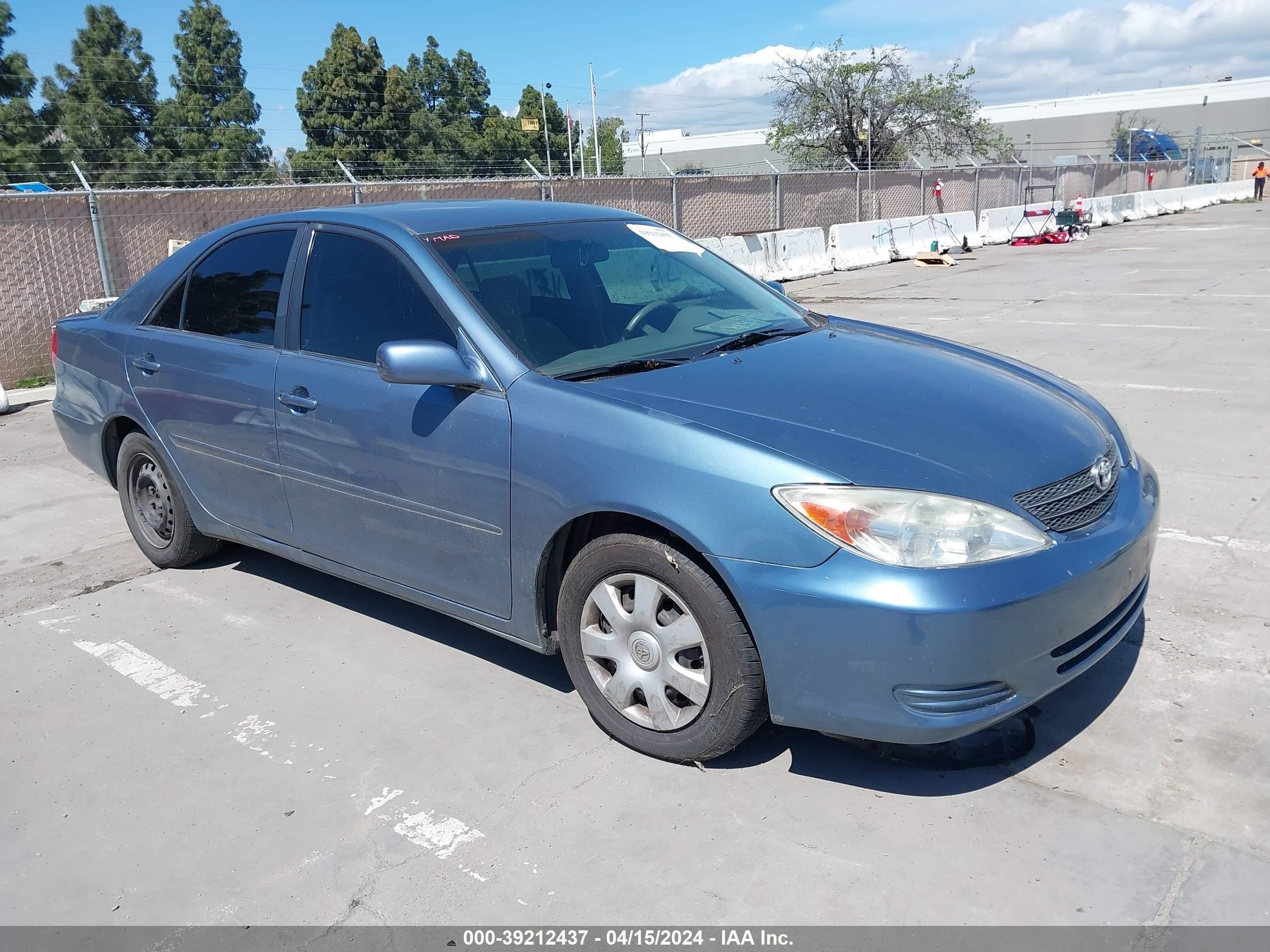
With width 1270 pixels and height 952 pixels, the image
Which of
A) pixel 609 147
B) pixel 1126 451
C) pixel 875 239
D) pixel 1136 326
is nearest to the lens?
pixel 1126 451

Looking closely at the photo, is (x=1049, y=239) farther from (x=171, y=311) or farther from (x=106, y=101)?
(x=106, y=101)

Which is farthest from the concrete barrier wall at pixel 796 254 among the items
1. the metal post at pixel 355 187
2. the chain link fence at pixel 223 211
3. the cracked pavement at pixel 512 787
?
the cracked pavement at pixel 512 787

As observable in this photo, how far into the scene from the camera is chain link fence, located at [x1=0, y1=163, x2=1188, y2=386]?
10.8 m

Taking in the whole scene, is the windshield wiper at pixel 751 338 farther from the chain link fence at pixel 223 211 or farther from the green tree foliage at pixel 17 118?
the green tree foliage at pixel 17 118

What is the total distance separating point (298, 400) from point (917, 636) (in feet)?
8.26

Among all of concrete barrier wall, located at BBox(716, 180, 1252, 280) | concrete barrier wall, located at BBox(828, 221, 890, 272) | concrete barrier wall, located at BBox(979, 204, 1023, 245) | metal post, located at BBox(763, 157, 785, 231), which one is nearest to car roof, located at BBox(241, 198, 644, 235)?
concrete barrier wall, located at BBox(716, 180, 1252, 280)

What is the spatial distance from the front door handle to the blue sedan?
12 mm

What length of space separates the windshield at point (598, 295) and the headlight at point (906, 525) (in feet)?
3.38

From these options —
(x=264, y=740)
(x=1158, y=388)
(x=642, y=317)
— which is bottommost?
(x=264, y=740)

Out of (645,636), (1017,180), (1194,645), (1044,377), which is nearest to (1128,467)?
(1044,377)

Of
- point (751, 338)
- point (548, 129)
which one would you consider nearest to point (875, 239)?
point (751, 338)

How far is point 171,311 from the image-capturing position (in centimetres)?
482

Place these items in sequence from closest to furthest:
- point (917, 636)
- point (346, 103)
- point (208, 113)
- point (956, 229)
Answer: point (917, 636) < point (956, 229) < point (208, 113) < point (346, 103)

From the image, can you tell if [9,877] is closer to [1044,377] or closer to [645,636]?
[645,636]
